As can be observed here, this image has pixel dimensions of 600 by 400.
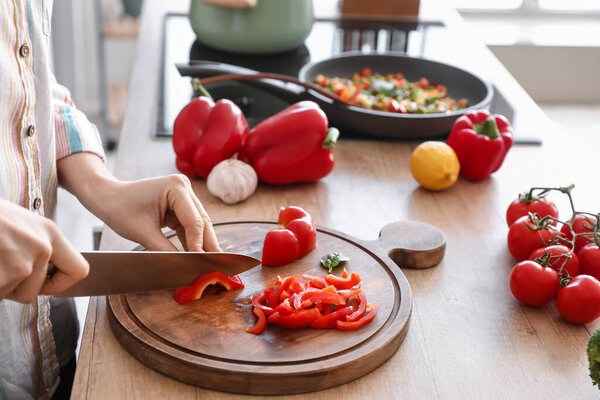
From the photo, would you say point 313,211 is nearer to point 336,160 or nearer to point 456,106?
point 336,160

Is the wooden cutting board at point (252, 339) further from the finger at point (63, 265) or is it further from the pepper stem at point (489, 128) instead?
the pepper stem at point (489, 128)

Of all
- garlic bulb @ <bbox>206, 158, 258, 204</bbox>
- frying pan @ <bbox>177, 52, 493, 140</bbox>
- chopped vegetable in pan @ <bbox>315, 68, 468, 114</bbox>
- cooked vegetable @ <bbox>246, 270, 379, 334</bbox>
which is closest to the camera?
cooked vegetable @ <bbox>246, 270, 379, 334</bbox>

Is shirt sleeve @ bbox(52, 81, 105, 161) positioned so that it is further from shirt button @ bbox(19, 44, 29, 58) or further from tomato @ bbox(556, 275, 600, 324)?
tomato @ bbox(556, 275, 600, 324)

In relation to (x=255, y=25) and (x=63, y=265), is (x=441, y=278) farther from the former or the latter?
(x=255, y=25)

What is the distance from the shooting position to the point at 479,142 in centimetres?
146

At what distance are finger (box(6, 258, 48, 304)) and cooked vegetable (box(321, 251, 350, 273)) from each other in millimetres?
463

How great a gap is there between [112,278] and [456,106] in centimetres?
108

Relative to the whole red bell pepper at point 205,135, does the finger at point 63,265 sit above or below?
above

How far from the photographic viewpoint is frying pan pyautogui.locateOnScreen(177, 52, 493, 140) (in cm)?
160

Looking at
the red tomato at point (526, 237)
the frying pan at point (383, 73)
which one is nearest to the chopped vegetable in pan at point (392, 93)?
the frying pan at point (383, 73)

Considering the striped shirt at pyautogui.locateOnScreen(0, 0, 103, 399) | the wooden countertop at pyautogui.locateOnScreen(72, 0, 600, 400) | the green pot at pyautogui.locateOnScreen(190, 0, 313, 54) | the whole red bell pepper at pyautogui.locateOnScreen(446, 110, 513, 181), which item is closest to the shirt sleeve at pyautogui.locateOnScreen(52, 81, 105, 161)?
the striped shirt at pyautogui.locateOnScreen(0, 0, 103, 399)

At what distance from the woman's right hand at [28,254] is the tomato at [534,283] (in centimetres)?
64

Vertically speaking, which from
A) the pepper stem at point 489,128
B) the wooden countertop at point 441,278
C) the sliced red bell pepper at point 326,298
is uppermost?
the pepper stem at point 489,128

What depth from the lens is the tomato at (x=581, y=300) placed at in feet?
3.33
